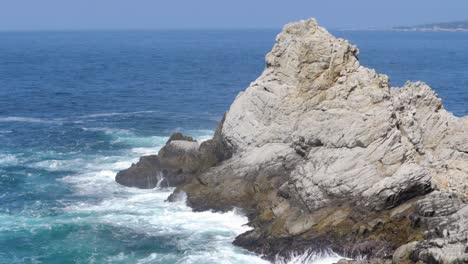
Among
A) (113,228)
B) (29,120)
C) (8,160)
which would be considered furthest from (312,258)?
(29,120)

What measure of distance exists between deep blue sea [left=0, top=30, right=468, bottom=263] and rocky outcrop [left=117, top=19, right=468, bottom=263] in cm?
257

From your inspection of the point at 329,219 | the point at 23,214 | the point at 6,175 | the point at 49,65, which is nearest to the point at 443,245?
the point at 329,219

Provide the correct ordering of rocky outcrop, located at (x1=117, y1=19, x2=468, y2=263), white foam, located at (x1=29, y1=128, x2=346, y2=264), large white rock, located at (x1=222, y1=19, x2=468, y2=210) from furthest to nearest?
1. white foam, located at (x1=29, y1=128, x2=346, y2=264)
2. large white rock, located at (x1=222, y1=19, x2=468, y2=210)
3. rocky outcrop, located at (x1=117, y1=19, x2=468, y2=263)

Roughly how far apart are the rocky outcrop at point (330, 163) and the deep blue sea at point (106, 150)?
8.43 ft

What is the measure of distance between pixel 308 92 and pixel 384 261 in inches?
719

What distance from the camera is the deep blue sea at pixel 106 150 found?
48906 millimetres

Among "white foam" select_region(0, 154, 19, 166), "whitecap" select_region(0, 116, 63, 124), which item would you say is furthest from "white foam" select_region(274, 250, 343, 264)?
"whitecap" select_region(0, 116, 63, 124)

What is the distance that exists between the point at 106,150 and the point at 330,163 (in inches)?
1359

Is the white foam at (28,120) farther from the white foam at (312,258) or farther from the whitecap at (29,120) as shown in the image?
the white foam at (312,258)

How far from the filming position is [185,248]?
158ft

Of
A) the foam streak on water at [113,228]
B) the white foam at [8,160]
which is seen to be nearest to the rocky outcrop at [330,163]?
the foam streak on water at [113,228]

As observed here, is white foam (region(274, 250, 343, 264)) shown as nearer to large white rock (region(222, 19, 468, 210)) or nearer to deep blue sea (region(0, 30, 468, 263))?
deep blue sea (region(0, 30, 468, 263))

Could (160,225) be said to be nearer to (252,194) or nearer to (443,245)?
(252,194)

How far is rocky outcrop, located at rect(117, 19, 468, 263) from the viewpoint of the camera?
4391cm
